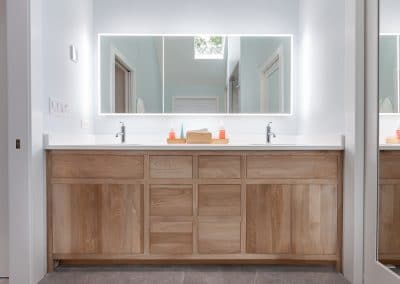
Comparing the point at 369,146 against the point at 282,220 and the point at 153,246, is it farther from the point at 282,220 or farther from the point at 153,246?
the point at 153,246

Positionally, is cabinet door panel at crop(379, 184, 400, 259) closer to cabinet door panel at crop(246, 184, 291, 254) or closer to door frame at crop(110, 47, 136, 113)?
cabinet door panel at crop(246, 184, 291, 254)

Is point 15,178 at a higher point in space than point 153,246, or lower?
higher

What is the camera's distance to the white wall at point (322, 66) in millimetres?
2469

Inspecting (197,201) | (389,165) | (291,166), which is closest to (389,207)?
(389,165)

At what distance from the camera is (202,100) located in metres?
3.08

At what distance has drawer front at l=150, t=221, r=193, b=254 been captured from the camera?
2447mm

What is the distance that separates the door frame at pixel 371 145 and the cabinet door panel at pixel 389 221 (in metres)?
0.04

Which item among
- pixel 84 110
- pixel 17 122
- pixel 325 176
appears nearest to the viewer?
pixel 17 122

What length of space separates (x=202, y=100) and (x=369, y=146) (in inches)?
53.7

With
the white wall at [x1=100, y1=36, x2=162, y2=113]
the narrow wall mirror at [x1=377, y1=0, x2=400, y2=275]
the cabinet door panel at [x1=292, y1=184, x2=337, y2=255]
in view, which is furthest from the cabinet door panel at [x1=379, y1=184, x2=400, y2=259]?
the white wall at [x1=100, y1=36, x2=162, y2=113]

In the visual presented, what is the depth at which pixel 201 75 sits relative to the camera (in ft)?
10.1

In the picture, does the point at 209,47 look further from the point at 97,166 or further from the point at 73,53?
the point at 97,166

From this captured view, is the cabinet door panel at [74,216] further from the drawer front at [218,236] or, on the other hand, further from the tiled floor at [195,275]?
the drawer front at [218,236]

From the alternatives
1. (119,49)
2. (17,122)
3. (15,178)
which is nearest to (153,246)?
(15,178)
